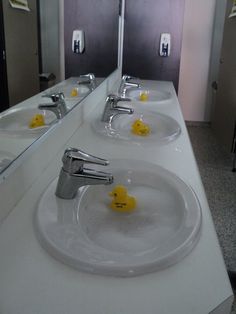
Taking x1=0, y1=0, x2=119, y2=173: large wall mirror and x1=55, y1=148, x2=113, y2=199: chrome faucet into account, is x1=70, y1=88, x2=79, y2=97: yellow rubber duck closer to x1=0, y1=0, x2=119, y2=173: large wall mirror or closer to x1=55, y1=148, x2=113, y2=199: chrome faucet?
x1=0, y1=0, x2=119, y2=173: large wall mirror

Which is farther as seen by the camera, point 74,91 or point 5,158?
point 74,91

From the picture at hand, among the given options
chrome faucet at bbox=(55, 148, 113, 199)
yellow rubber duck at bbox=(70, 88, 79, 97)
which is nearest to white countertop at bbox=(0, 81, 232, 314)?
chrome faucet at bbox=(55, 148, 113, 199)

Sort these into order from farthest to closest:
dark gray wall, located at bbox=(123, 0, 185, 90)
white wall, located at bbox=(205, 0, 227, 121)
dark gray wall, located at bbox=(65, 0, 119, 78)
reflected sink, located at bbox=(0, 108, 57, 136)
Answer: white wall, located at bbox=(205, 0, 227, 121), dark gray wall, located at bbox=(123, 0, 185, 90), dark gray wall, located at bbox=(65, 0, 119, 78), reflected sink, located at bbox=(0, 108, 57, 136)

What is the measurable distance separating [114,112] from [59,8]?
1.79ft

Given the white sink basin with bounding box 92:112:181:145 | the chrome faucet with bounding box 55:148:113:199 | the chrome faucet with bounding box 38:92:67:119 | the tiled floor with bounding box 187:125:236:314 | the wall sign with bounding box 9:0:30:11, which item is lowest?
the tiled floor with bounding box 187:125:236:314

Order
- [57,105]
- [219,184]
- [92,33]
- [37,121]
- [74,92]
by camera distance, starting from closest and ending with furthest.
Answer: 1. [37,121]
2. [57,105]
3. [74,92]
4. [92,33]
5. [219,184]

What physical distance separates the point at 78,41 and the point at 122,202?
1.09m

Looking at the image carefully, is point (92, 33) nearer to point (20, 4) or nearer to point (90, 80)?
point (90, 80)

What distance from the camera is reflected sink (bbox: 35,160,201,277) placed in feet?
2.12

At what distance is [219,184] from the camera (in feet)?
9.39

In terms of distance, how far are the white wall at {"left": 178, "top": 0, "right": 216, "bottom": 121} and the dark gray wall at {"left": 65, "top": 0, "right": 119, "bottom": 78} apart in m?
1.95

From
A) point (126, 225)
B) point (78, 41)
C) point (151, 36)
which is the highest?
Result: point (151, 36)

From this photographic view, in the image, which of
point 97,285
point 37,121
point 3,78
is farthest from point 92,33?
point 97,285

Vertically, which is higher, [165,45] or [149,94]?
[165,45]
